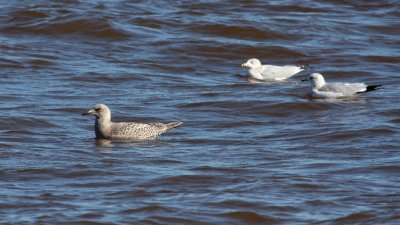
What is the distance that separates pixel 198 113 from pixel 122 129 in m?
2.12

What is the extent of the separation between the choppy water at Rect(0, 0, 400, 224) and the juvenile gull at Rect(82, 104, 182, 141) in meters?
0.19

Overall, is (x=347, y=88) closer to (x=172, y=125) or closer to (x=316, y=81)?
(x=316, y=81)

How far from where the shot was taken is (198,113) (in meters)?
15.0

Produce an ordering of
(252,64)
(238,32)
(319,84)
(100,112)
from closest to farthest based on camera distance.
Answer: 1. (100,112)
2. (319,84)
3. (252,64)
4. (238,32)

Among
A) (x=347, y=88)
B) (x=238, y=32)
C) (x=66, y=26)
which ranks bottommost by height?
(x=347, y=88)

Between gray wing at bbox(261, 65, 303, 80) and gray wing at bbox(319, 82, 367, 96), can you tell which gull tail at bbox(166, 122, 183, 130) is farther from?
gray wing at bbox(261, 65, 303, 80)

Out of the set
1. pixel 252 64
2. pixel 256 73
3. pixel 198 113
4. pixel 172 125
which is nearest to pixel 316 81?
pixel 256 73

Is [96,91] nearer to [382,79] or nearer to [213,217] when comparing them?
[382,79]

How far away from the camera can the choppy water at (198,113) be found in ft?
32.9

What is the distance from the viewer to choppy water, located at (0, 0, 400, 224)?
1002cm

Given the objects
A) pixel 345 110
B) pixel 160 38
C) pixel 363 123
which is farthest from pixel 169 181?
pixel 160 38

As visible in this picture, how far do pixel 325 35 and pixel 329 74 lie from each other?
323 centimetres

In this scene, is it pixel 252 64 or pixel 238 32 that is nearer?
pixel 252 64

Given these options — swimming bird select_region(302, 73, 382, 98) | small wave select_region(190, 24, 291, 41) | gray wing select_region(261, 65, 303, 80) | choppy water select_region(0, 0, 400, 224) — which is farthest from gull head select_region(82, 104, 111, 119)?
small wave select_region(190, 24, 291, 41)
